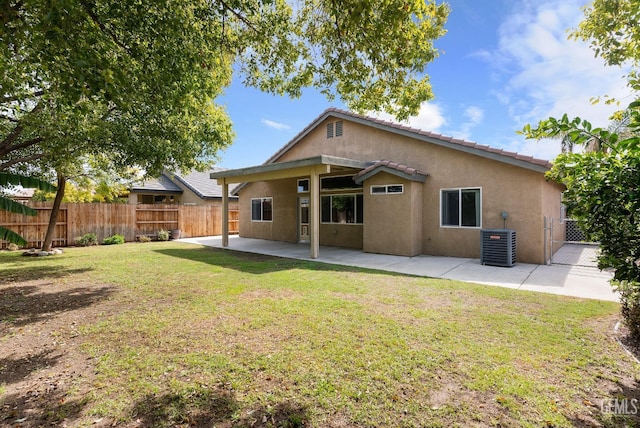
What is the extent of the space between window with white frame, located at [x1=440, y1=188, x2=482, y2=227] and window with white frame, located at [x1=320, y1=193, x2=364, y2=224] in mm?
3685

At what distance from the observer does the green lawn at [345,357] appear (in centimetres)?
292

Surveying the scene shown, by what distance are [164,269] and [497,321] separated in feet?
29.6

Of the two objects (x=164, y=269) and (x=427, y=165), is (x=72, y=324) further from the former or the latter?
(x=427, y=165)

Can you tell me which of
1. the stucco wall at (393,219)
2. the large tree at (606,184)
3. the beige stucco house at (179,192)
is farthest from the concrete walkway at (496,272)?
the beige stucco house at (179,192)

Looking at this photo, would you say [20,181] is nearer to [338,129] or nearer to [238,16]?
[238,16]

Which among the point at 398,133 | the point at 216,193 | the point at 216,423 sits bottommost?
the point at 216,423

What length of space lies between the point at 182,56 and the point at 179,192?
22.1 metres

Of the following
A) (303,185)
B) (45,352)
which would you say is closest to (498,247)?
(303,185)

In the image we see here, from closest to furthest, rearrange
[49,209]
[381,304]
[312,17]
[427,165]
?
[381,304], [312,17], [427,165], [49,209]

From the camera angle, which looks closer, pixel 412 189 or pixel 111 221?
pixel 412 189

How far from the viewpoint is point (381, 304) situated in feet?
19.7

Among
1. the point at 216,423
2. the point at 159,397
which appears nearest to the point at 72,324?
the point at 159,397

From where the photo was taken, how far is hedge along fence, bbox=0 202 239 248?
14.6 m

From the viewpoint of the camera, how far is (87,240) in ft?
52.7
